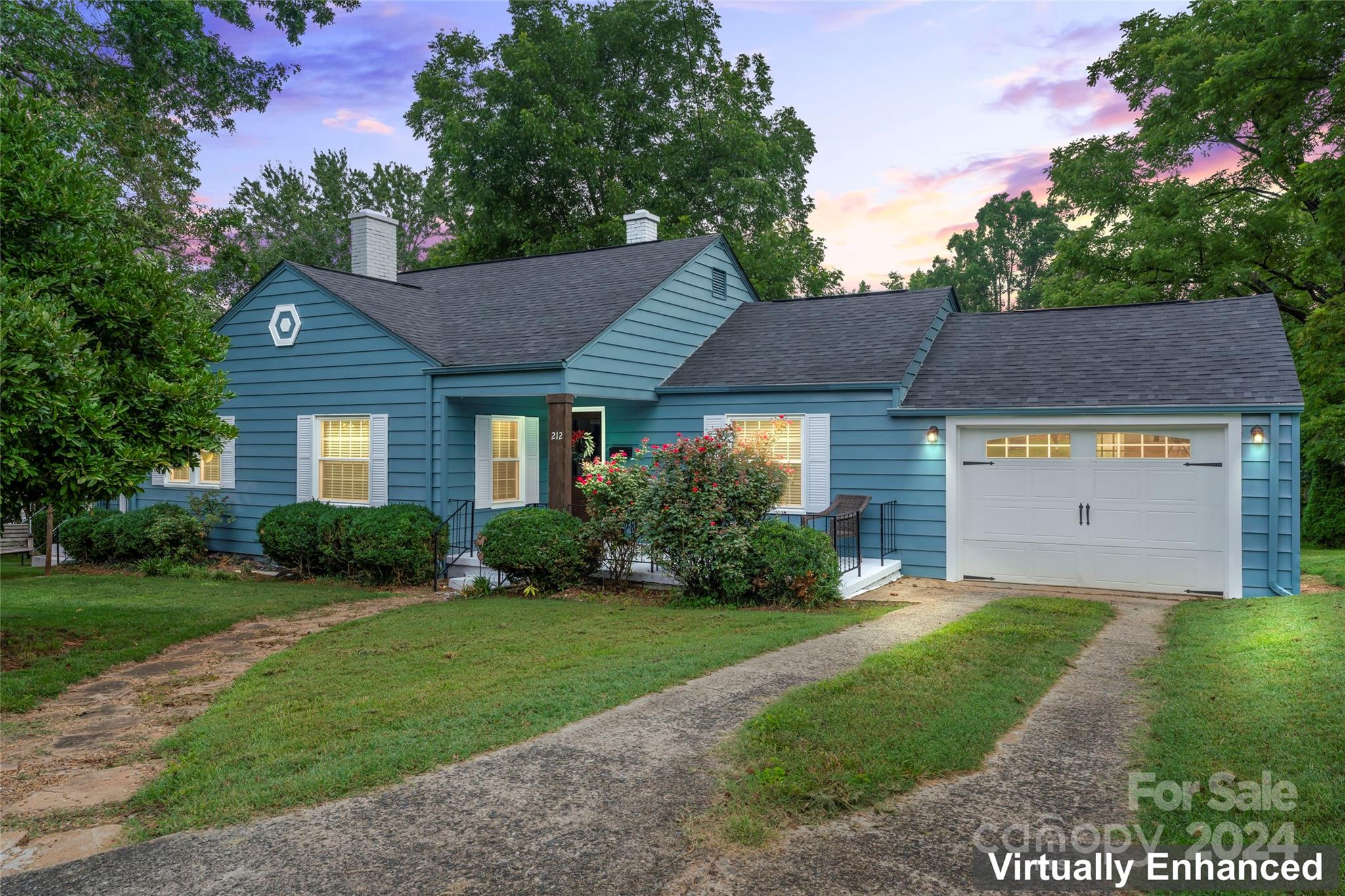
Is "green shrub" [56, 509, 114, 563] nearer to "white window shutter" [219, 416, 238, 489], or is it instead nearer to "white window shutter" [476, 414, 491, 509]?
"white window shutter" [219, 416, 238, 489]

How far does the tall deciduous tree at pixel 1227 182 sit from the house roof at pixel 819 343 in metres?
7.15

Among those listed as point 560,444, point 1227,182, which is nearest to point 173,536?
point 560,444

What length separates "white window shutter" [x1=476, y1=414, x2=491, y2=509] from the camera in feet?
42.0

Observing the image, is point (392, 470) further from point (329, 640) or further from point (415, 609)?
point (329, 640)

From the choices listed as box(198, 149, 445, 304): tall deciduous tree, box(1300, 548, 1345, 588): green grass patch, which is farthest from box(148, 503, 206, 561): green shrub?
box(198, 149, 445, 304): tall deciduous tree

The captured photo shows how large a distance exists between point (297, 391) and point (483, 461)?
135 inches

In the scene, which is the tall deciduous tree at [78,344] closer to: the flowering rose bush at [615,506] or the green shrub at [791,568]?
the flowering rose bush at [615,506]

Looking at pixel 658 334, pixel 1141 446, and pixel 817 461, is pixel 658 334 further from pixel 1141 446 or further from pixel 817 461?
pixel 1141 446

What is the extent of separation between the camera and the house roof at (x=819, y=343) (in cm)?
1252

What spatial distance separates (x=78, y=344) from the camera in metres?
6.39

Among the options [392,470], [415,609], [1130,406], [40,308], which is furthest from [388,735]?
[1130,406]

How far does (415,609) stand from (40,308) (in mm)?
4765

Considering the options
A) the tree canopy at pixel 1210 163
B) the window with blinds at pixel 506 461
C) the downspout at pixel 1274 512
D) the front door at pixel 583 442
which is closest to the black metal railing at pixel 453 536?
the window with blinds at pixel 506 461

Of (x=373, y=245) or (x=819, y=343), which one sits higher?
(x=373, y=245)
